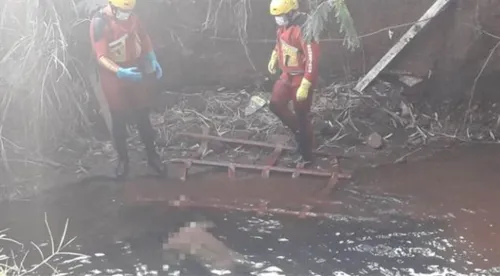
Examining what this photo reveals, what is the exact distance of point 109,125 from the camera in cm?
660

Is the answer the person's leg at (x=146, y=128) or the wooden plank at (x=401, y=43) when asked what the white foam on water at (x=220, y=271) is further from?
the wooden plank at (x=401, y=43)

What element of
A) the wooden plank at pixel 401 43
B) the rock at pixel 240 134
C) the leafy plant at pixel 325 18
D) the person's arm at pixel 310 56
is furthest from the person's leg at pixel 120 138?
the wooden plank at pixel 401 43

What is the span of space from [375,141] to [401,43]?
44.8 inches

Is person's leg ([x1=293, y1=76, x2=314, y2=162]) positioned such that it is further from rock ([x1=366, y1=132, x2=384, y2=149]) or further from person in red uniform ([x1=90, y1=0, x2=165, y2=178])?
person in red uniform ([x1=90, y1=0, x2=165, y2=178])

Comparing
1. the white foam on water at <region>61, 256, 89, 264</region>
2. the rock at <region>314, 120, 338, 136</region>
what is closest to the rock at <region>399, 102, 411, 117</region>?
the rock at <region>314, 120, 338, 136</region>

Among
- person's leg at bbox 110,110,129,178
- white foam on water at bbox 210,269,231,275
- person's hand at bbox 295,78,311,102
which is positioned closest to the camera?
white foam on water at bbox 210,269,231,275

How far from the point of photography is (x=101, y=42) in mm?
5512

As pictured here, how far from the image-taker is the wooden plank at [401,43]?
22.6ft

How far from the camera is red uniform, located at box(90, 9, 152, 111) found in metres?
5.52

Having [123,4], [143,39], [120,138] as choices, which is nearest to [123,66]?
[143,39]

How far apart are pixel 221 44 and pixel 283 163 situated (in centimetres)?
175

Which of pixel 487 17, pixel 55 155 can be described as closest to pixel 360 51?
pixel 487 17

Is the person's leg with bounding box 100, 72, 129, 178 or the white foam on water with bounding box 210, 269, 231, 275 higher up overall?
Answer: the person's leg with bounding box 100, 72, 129, 178

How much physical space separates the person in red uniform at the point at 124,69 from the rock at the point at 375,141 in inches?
75.8
